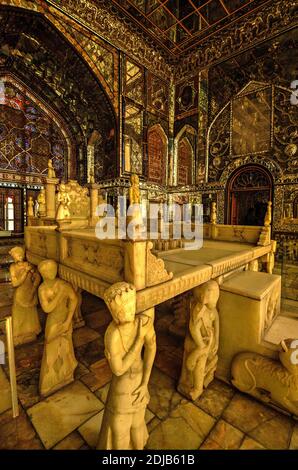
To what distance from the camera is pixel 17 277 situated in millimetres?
3436

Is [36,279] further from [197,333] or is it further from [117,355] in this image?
[197,333]

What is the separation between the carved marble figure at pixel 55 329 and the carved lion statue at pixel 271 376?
218cm

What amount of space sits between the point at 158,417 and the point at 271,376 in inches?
52.0

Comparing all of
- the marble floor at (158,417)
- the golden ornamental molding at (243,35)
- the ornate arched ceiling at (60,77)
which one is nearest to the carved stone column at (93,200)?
the ornate arched ceiling at (60,77)

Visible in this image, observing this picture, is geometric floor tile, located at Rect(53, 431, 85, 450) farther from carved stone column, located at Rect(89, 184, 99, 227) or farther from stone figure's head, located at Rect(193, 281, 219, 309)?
carved stone column, located at Rect(89, 184, 99, 227)

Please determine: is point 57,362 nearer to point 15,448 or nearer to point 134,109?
point 15,448

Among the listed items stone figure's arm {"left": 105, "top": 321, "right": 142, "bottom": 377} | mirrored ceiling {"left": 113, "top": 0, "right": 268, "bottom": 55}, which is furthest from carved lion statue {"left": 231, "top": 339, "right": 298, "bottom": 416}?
mirrored ceiling {"left": 113, "top": 0, "right": 268, "bottom": 55}

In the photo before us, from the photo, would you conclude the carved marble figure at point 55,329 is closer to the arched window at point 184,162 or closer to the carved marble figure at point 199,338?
the carved marble figure at point 199,338

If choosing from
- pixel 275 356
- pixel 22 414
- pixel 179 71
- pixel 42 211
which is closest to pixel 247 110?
pixel 179 71

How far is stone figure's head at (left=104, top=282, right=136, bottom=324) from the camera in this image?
1571mm

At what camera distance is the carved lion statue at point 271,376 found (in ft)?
7.27

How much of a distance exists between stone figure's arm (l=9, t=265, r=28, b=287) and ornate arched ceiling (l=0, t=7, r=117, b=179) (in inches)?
282

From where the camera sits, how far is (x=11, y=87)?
31.1 feet

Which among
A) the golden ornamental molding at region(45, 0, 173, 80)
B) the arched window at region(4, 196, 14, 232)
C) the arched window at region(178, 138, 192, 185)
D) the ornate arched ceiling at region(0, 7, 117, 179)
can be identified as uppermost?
the golden ornamental molding at region(45, 0, 173, 80)
